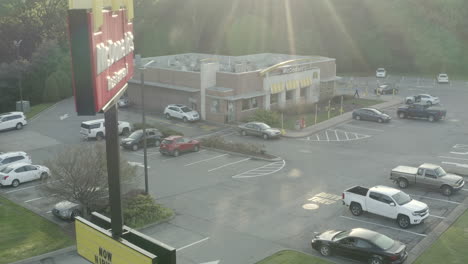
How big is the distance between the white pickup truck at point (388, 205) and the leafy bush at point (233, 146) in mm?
12228

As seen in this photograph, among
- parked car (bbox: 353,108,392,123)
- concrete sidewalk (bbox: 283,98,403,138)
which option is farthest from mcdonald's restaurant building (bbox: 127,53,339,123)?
parked car (bbox: 353,108,392,123)

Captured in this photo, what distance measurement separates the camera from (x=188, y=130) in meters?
47.0

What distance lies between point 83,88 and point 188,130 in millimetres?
38414

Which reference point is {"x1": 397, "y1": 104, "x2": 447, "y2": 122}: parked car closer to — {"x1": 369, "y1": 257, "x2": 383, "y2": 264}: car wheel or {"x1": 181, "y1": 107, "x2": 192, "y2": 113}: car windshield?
{"x1": 181, "y1": 107, "x2": 192, "y2": 113}: car windshield

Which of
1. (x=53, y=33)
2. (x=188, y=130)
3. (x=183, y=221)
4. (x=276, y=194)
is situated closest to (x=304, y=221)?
(x=276, y=194)

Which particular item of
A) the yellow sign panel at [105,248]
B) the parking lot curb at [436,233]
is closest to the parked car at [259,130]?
the parking lot curb at [436,233]

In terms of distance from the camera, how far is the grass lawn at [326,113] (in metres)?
49.6

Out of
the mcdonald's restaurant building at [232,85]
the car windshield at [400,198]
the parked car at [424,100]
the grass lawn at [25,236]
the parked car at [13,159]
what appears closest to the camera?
the grass lawn at [25,236]

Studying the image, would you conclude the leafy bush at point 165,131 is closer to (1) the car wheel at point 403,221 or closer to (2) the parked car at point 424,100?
(1) the car wheel at point 403,221

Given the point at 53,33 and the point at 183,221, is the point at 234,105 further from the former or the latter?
the point at 53,33

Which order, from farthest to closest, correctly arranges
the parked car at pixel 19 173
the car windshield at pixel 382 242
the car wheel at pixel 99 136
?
the car wheel at pixel 99 136 < the parked car at pixel 19 173 < the car windshield at pixel 382 242

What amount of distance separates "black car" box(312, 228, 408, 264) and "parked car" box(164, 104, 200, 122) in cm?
2917

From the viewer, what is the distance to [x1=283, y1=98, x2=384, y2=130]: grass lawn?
49562 millimetres

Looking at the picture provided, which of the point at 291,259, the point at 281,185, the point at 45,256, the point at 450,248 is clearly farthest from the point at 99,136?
the point at 450,248
